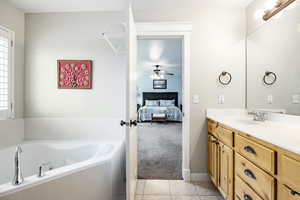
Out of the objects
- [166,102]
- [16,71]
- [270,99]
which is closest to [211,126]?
[270,99]

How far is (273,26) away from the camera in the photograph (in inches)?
72.1

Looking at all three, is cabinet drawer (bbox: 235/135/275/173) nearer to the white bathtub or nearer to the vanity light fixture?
the white bathtub

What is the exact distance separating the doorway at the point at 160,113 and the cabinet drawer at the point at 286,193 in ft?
4.37

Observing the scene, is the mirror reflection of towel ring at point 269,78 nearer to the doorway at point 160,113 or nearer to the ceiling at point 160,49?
the doorway at point 160,113

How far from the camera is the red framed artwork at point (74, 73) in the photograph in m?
2.43

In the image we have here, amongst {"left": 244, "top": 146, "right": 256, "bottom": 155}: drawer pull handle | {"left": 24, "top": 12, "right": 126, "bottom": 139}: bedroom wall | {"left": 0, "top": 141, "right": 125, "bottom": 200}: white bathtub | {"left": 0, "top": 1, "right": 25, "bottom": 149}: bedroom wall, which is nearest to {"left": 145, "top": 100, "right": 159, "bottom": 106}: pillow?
{"left": 24, "top": 12, "right": 126, "bottom": 139}: bedroom wall

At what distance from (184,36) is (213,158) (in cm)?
165

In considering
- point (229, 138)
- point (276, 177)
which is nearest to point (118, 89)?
point (229, 138)

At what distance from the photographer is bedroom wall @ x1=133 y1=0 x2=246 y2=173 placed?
7.46ft

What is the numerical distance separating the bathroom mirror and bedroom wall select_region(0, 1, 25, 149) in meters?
3.21

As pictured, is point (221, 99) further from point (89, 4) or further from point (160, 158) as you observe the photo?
point (89, 4)

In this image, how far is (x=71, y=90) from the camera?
244 centimetres

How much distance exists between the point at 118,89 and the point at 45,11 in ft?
5.11

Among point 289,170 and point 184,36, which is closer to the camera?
point 289,170
